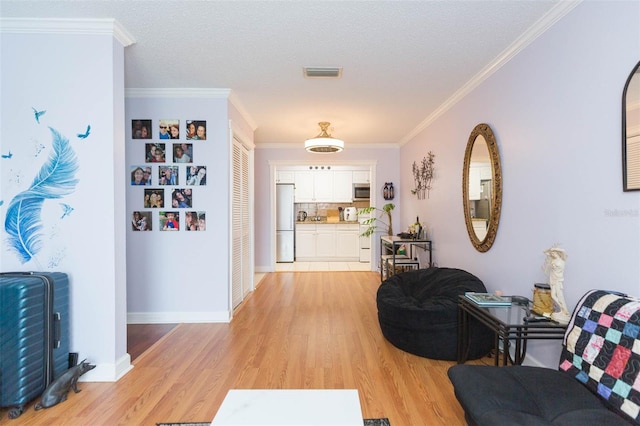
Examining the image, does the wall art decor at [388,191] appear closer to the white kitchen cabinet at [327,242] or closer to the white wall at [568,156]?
the white kitchen cabinet at [327,242]

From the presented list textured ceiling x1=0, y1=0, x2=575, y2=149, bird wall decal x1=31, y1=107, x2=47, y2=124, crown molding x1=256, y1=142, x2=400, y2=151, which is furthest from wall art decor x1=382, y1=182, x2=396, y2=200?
bird wall decal x1=31, y1=107, x2=47, y2=124

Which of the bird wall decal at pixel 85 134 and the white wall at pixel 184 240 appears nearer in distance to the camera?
the bird wall decal at pixel 85 134

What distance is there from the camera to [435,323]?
2.50m

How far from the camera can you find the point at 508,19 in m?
2.07

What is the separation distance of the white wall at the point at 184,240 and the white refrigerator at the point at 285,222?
3455 millimetres

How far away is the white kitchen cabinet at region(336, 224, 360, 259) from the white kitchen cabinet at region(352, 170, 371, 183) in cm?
116

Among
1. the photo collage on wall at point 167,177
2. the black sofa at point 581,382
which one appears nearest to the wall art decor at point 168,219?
the photo collage on wall at point 167,177

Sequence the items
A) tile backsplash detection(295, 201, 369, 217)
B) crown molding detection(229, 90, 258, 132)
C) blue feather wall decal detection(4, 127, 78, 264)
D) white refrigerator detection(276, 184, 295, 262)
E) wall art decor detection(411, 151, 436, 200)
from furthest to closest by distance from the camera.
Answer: tile backsplash detection(295, 201, 369, 217) → white refrigerator detection(276, 184, 295, 262) → wall art decor detection(411, 151, 436, 200) → crown molding detection(229, 90, 258, 132) → blue feather wall decal detection(4, 127, 78, 264)

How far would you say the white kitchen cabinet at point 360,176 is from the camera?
750cm

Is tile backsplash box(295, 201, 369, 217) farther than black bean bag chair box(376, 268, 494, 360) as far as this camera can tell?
→ Yes

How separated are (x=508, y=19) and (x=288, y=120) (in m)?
2.87

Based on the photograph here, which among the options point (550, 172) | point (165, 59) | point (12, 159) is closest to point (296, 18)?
point (165, 59)

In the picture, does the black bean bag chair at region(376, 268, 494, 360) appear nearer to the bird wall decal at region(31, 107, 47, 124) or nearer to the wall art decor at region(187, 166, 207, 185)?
the wall art decor at region(187, 166, 207, 185)

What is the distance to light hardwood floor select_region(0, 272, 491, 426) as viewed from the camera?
6.05 ft
